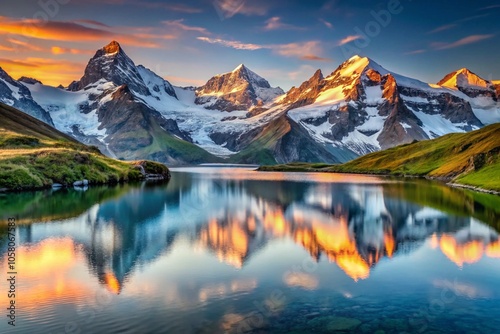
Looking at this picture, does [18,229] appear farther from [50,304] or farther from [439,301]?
[439,301]

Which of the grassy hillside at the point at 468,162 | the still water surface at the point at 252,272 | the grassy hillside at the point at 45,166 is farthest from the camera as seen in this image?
the grassy hillside at the point at 468,162

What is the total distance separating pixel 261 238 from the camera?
45.0 m

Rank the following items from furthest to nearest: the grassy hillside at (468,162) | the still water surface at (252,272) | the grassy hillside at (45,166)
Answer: the grassy hillside at (468,162) < the grassy hillside at (45,166) < the still water surface at (252,272)

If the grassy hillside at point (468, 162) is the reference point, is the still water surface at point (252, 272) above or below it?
below

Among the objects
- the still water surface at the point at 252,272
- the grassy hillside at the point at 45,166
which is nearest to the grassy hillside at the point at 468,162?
the still water surface at the point at 252,272

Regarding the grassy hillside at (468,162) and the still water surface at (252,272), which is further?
the grassy hillside at (468,162)

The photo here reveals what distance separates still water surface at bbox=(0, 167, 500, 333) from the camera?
22516 mm

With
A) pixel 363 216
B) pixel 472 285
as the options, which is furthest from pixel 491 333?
pixel 363 216

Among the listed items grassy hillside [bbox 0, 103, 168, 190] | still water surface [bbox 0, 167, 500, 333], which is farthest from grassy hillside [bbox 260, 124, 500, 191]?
grassy hillside [bbox 0, 103, 168, 190]

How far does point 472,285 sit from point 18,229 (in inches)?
1604

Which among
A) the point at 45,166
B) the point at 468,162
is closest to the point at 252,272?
the point at 45,166

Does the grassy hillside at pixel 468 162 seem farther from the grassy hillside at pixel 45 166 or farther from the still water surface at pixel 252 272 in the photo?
the grassy hillside at pixel 45 166

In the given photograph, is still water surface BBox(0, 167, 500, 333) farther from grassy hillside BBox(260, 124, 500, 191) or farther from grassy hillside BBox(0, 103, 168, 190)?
grassy hillside BBox(260, 124, 500, 191)

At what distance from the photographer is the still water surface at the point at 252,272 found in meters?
22.5
